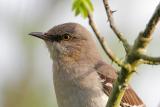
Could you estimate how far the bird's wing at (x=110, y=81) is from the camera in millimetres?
8750

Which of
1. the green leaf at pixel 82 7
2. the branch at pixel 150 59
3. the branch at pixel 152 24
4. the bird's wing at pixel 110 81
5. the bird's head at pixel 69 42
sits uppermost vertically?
the green leaf at pixel 82 7

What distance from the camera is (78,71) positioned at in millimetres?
8766

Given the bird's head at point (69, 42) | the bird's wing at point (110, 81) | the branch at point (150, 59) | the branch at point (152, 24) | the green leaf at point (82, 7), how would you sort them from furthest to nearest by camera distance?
the bird's head at point (69, 42) < the bird's wing at point (110, 81) < the green leaf at point (82, 7) < the branch at point (150, 59) < the branch at point (152, 24)

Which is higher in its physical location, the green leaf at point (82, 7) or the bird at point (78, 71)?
the green leaf at point (82, 7)

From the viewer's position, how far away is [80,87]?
8336mm

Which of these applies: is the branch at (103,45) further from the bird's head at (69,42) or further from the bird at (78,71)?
the bird's head at (69,42)

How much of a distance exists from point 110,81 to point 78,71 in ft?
1.77

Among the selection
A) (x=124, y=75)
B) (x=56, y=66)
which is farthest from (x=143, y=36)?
(x=56, y=66)

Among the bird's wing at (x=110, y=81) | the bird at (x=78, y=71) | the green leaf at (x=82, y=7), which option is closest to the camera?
the green leaf at (x=82, y=7)

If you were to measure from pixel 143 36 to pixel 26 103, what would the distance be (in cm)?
818

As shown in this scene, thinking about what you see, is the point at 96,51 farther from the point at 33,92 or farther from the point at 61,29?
the point at 33,92

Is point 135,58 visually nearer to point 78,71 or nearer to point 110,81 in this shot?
point 78,71

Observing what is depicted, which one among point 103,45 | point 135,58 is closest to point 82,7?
point 103,45

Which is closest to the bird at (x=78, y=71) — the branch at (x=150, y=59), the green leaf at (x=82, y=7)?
the green leaf at (x=82, y=7)
